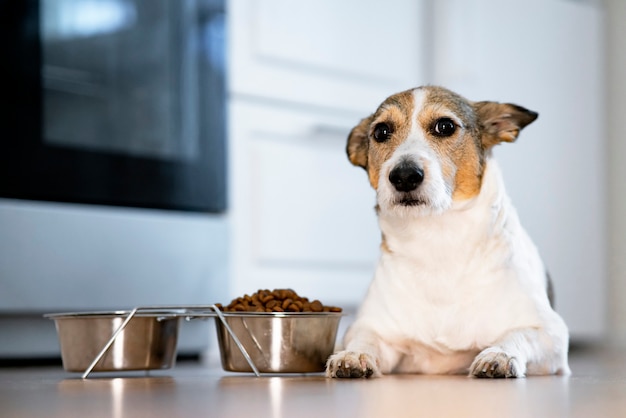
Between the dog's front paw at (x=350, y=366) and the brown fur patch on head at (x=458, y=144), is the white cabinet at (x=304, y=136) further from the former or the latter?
the dog's front paw at (x=350, y=366)

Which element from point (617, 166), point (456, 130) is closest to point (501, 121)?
point (456, 130)

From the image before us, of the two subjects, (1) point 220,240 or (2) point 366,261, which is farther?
(2) point 366,261

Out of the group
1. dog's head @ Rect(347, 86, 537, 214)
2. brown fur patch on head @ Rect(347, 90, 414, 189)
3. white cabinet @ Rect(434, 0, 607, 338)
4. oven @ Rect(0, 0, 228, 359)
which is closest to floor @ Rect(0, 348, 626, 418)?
dog's head @ Rect(347, 86, 537, 214)

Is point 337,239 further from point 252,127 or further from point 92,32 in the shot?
point 92,32

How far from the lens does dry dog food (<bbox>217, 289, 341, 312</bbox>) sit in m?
1.84

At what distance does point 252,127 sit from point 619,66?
211 centimetres

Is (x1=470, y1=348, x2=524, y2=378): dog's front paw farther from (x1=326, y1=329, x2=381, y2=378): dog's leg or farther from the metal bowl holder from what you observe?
the metal bowl holder

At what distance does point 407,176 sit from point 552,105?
2.39 m

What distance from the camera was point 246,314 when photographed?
5.91 feet

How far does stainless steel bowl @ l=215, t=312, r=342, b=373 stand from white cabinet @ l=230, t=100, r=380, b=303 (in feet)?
3.83

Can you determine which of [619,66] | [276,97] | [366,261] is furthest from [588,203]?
[276,97]

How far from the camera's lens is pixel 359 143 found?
2.14 metres

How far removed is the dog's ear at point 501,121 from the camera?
6.66ft

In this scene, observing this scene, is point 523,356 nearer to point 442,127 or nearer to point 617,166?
point 442,127
